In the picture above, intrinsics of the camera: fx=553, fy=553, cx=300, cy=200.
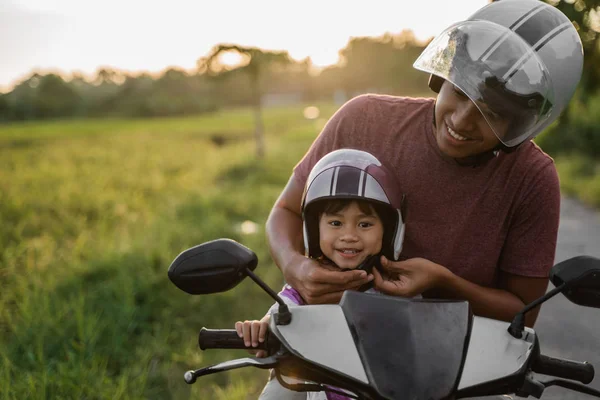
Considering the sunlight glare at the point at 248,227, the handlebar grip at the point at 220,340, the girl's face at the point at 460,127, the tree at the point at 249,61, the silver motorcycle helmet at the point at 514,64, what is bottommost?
the sunlight glare at the point at 248,227

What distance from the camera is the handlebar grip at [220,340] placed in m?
1.54

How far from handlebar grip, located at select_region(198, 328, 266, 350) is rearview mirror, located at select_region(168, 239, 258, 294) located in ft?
0.52

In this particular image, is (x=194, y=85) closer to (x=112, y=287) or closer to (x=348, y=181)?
(x=112, y=287)

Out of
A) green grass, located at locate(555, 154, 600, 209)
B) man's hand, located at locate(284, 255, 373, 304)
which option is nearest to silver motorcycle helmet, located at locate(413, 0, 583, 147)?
man's hand, located at locate(284, 255, 373, 304)

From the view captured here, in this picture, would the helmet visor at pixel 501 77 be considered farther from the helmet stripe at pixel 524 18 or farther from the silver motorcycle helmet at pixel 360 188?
the silver motorcycle helmet at pixel 360 188

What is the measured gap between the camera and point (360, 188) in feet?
6.12

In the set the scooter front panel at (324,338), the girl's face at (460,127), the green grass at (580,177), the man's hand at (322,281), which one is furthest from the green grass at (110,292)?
the green grass at (580,177)

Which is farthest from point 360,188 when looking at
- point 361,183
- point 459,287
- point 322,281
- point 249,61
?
point 249,61

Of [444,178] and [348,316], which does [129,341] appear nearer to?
[444,178]

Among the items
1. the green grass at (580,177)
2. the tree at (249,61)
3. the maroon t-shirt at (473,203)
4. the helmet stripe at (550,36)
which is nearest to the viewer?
the helmet stripe at (550,36)

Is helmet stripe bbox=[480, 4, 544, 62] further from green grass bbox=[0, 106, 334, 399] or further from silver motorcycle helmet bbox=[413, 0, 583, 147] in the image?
green grass bbox=[0, 106, 334, 399]

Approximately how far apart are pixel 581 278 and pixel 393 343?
57 cm

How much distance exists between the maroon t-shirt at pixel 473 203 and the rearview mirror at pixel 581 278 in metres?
0.54

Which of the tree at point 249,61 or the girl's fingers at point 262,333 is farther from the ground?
the tree at point 249,61
